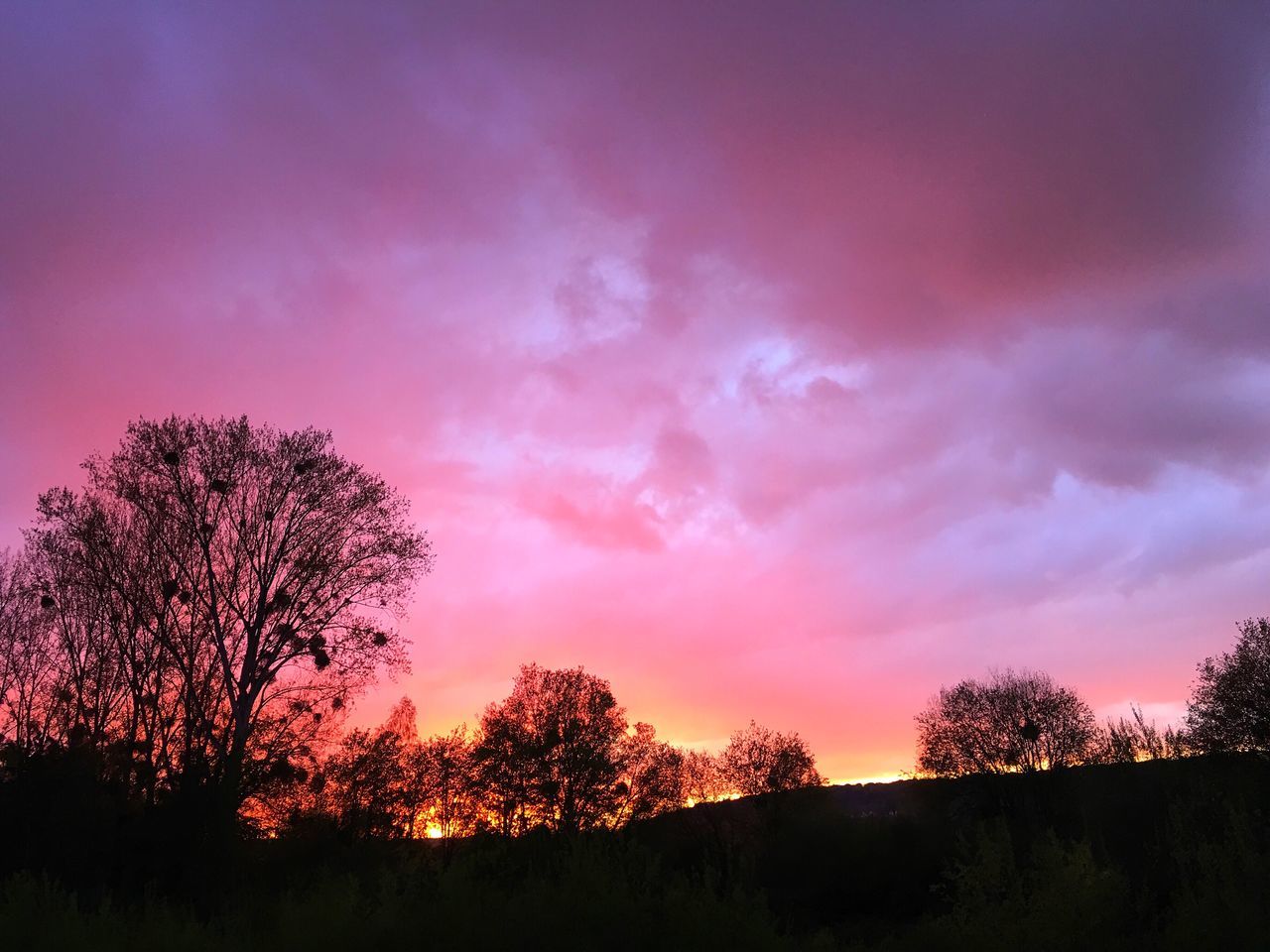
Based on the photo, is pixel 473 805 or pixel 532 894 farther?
pixel 473 805

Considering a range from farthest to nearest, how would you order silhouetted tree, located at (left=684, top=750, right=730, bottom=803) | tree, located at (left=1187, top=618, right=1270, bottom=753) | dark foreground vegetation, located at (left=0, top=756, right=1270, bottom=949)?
1. silhouetted tree, located at (left=684, top=750, right=730, bottom=803)
2. tree, located at (left=1187, top=618, right=1270, bottom=753)
3. dark foreground vegetation, located at (left=0, top=756, right=1270, bottom=949)

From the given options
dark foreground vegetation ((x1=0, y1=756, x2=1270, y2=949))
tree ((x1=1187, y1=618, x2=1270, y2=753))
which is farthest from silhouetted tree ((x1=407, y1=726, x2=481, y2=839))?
tree ((x1=1187, y1=618, x2=1270, y2=753))

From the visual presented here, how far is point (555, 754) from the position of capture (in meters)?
53.5

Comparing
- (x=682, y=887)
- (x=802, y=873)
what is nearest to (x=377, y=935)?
(x=682, y=887)

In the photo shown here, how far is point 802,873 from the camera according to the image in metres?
44.8

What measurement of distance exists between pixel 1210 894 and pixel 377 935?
1233cm

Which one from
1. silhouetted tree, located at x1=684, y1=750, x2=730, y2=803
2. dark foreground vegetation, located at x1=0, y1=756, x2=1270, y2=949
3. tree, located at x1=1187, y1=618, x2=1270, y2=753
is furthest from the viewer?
silhouetted tree, located at x1=684, y1=750, x2=730, y2=803

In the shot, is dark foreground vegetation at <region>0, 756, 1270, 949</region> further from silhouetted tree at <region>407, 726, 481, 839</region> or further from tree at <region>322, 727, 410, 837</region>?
silhouetted tree at <region>407, 726, 481, 839</region>

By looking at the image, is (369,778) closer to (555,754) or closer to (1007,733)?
(555,754)

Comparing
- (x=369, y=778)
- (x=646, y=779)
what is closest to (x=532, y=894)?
(x=369, y=778)

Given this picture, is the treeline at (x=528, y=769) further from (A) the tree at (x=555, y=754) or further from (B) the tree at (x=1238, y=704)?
(B) the tree at (x=1238, y=704)

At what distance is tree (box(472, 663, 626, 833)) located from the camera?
52.7 m

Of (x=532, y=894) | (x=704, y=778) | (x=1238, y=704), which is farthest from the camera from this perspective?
(x=704, y=778)

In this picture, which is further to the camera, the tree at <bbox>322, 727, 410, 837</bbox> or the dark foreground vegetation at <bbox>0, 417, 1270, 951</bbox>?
the tree at <bbox>322, 727, 410, 837</bbox>
